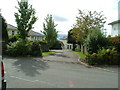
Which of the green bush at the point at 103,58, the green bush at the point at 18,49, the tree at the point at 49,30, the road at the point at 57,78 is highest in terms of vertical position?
the tree at the point at 49,30

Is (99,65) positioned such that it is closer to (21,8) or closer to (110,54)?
(110,54)

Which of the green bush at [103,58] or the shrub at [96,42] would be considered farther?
the shrub at [96,42]

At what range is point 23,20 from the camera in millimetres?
14391

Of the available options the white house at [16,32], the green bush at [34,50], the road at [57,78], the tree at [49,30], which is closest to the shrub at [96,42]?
the road at [57,78]

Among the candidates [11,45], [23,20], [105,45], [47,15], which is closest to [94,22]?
[105,45]

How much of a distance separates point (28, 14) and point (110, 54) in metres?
10.7

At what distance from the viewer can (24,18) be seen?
14383 mm

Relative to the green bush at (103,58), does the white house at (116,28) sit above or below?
above

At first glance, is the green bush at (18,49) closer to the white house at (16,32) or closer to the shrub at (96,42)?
the shrub at (96,42)

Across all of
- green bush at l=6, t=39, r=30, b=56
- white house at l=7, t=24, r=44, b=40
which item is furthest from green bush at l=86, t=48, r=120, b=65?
white house at l=7, t=24, r=44, b=40

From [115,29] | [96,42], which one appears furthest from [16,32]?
[115,29]

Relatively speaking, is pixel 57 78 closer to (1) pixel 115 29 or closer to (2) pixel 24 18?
(2) pixel 24 18

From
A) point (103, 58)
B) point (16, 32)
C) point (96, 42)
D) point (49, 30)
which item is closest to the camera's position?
point (103, 58)

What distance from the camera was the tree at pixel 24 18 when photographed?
1438 centimetres
